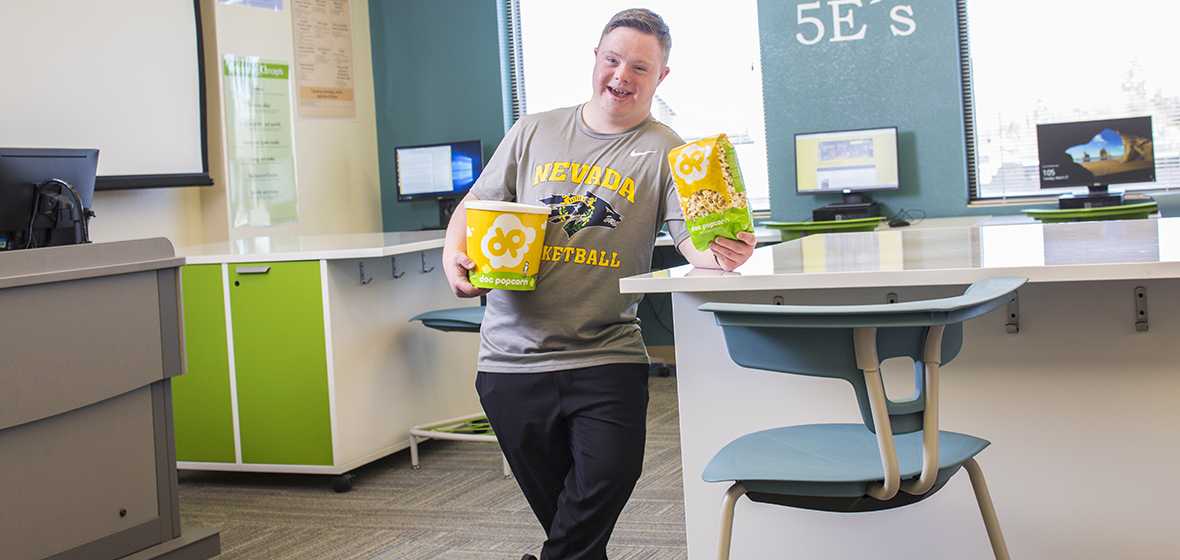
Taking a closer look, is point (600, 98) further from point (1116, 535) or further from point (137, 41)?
point (137, 41)

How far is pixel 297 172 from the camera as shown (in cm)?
495

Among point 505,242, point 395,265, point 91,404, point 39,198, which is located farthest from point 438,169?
point 505,242

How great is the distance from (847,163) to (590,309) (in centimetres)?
334

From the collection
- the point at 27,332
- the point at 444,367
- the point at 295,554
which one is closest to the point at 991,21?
the point at 444,367

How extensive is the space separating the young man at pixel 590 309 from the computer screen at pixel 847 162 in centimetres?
318

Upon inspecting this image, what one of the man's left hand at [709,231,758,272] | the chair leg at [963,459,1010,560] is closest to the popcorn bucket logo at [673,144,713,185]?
the man's left hand at [709,231,758,272]

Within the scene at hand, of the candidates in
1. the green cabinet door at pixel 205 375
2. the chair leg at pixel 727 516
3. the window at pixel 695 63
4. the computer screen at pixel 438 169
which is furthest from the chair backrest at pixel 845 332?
the computer screen at pixel 438 169

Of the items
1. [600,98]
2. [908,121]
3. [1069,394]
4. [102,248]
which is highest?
[908,121]

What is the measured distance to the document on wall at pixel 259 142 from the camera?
452 cm

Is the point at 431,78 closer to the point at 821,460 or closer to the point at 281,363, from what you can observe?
the point at 281,363

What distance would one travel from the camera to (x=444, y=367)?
11.4 feet

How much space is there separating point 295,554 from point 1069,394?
6.37ft

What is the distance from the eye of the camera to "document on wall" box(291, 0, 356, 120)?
4969mm

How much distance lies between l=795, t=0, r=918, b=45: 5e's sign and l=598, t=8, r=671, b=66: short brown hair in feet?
10.9
